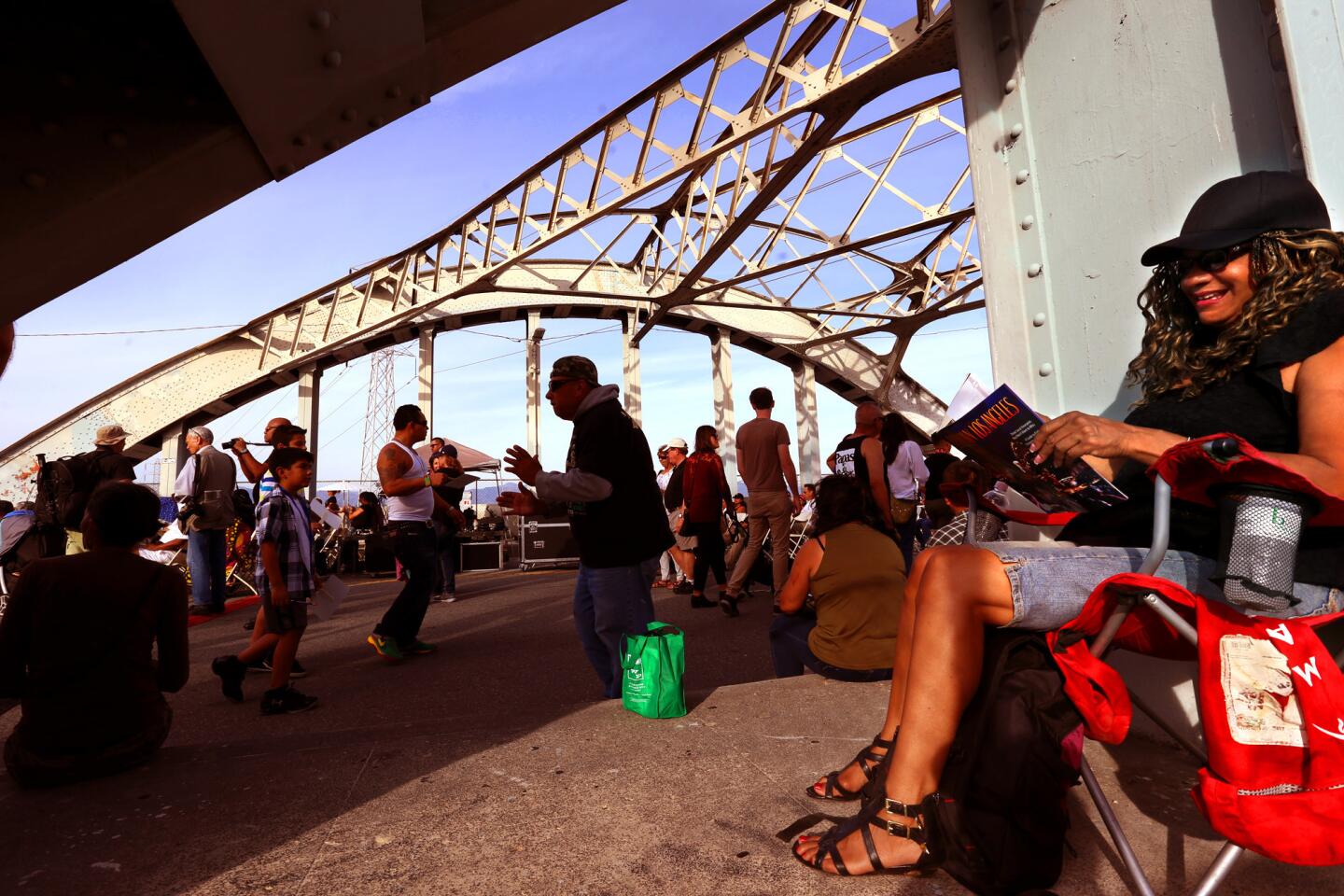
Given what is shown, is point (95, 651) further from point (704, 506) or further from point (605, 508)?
point (704, 506)

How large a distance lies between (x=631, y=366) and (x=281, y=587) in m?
16.6

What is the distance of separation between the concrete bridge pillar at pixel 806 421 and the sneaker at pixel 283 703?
65.1 ft

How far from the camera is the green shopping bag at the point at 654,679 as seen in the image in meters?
3.26

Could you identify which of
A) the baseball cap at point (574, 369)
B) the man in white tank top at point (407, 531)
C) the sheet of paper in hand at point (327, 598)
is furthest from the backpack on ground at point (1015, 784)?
the man in white tank top at point (407, 531)

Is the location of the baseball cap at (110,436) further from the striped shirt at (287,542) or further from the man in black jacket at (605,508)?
the man in black jacket at (605,508)

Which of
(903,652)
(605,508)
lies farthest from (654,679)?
(903,652)

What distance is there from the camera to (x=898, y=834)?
71.9 inches

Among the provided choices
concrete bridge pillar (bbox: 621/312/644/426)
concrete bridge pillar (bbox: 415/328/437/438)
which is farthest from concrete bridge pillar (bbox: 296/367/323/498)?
concrete bridge pillar (bbox: 621/312/644/426)

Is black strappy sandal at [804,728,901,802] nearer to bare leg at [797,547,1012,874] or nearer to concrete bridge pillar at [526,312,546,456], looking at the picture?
bare leg at [797,547,1012,874]

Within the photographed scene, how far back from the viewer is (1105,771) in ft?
7.85

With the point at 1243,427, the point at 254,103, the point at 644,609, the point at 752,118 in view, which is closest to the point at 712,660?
the point at 644,609

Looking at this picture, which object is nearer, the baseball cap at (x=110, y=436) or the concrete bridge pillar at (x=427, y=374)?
the baseball cap at (x=110, y=436)

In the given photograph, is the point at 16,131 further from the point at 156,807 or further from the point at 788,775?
the point at 788,775

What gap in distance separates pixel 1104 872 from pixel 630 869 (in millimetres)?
1132
